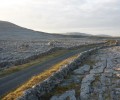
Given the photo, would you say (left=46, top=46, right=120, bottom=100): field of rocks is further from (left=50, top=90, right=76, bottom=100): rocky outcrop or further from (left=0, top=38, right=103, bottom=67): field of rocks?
(left=0, top=38, right=103, bottom=67): field of rocks

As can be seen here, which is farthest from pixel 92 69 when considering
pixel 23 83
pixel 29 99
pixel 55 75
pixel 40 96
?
pixel 29 99

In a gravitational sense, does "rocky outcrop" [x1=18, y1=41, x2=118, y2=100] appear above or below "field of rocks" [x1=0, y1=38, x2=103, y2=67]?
above

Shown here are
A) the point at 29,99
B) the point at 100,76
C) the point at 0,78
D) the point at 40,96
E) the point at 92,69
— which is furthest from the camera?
the point at 92,69

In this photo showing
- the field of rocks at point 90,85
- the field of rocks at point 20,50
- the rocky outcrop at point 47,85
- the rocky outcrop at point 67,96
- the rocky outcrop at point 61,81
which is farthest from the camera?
the field of rocks at point 20,50

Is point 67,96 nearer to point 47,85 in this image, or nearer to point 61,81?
point 47,85

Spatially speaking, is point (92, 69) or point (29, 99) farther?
point (92, 69)

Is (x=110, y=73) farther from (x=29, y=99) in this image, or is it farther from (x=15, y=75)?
(x=29, y=99)

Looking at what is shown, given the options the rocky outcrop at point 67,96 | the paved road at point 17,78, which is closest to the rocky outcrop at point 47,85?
the rocky outcrop at point 67,96

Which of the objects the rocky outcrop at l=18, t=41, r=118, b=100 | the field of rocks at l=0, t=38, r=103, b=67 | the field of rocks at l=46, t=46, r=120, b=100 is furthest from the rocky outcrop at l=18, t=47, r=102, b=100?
the field of rocks at l=0, t=38, r=103, b=67

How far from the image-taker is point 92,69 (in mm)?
52844

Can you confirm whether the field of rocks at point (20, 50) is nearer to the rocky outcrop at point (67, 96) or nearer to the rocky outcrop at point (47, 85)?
the rocky outcrop at point (47, 85)

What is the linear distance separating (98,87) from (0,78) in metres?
14.2

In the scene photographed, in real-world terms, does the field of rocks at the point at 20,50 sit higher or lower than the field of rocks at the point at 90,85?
lower

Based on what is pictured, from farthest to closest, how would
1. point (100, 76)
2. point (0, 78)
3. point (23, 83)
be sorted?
point (100, 76) < point (0, 78) < point (23, 83)
